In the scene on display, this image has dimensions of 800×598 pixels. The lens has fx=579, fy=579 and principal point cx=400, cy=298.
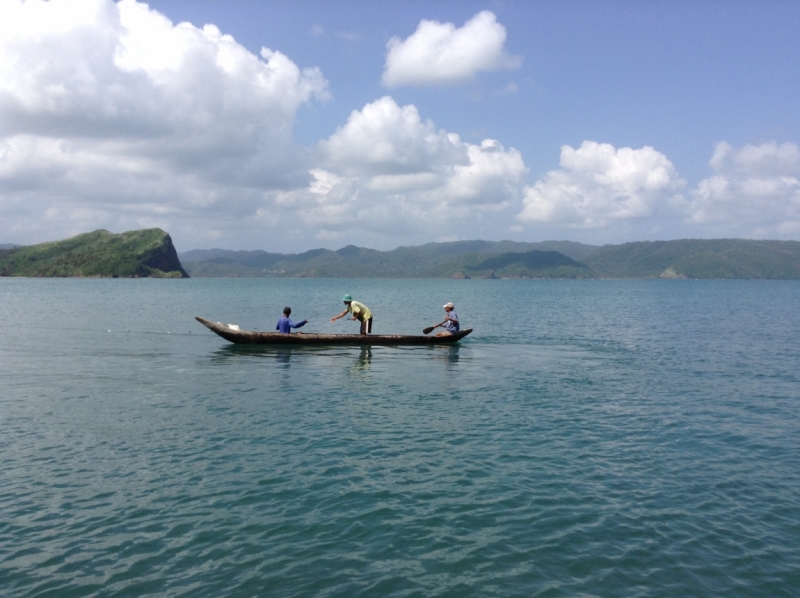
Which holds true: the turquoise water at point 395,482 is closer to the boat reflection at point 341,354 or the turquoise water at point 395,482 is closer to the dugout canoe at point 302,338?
the boat reflection at point 341,354

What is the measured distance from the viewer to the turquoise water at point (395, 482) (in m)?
9.08

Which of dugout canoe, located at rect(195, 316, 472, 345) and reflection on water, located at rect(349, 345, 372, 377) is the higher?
dugout canoe, located at rect(195, 316, 472, 345)

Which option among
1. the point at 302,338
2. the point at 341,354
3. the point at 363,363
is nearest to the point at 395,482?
the point at 363,363

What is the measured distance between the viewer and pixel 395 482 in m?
12.6

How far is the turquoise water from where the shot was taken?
908cm

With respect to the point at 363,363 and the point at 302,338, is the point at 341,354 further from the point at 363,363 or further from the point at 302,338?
the point at 302,338

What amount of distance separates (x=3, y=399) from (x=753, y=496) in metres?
22.2

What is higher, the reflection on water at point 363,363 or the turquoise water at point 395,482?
the reflection on water at point 363,363

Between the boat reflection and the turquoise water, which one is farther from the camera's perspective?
the boat reflection

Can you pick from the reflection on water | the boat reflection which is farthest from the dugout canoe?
the reflection on water

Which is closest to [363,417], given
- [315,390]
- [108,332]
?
[315,390]

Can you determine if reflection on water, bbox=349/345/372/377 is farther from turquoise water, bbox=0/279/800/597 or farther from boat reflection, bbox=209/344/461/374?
turquoise water, bbox=0/279/800/597

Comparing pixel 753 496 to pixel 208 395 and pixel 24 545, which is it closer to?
pixel 24 545

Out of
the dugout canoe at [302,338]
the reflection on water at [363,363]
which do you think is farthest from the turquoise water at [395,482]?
the dugout canoe at [302,338]
